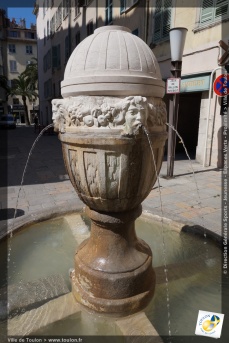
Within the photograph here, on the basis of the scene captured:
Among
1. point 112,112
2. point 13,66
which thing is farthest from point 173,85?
point 13,66

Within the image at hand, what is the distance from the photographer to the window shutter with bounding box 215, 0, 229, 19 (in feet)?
23.9

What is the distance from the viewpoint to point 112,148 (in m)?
1.86

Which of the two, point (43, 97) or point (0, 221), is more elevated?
point (43, 97)

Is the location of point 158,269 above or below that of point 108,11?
below

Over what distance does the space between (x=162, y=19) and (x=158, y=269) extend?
9943mm

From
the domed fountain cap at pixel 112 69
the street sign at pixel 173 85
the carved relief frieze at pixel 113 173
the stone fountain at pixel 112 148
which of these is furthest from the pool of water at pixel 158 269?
the street sign at pixel 173 85

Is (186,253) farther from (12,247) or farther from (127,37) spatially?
(127,37)

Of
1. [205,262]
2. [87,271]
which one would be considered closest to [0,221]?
[87,271]

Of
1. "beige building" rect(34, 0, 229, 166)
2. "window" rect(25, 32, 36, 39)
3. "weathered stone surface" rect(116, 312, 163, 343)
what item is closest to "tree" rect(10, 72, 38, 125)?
"window" rect(25, 32, 36, 39)

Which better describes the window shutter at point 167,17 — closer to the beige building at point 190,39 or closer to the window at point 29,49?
the beige building at point 190,39

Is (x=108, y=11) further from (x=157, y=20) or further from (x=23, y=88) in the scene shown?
(x=23, y=88)

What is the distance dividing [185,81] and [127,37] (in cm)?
752

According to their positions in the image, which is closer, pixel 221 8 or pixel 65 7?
pixel 221 8

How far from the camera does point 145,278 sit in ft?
7.23
